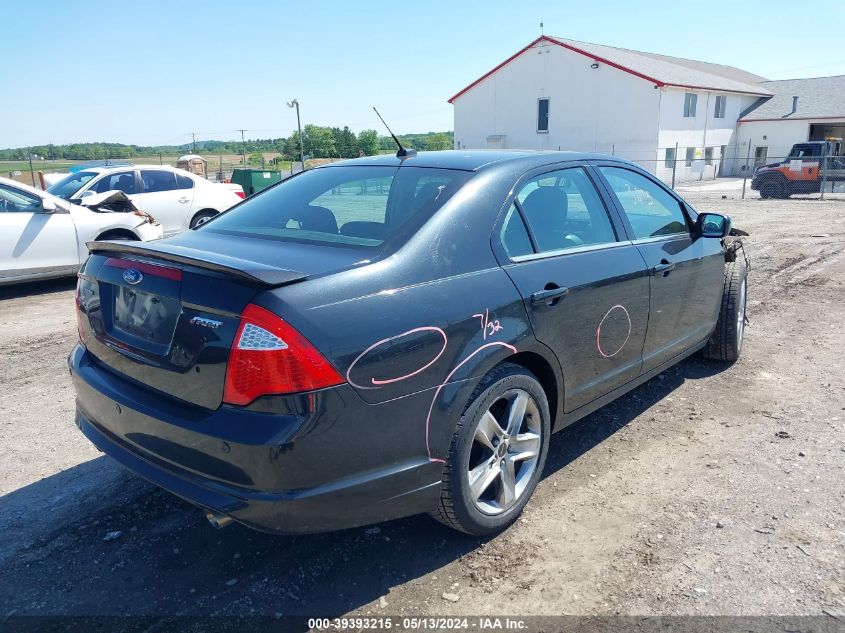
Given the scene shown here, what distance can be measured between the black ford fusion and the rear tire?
159cm

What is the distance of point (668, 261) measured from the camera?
410cm

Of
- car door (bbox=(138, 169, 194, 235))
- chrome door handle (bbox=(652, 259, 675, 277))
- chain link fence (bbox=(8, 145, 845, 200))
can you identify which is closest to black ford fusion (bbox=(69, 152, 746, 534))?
chrome door handle (bbox=(652, 259, 675, 277))

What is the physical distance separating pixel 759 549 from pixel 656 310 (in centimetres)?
152

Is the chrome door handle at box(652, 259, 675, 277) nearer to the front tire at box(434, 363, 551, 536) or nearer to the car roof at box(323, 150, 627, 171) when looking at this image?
the car roof at box(323, 150, 627, 171)

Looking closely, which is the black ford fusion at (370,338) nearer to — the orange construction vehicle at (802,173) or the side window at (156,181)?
the side window at (156,181)

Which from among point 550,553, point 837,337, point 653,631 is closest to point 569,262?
point 550,553

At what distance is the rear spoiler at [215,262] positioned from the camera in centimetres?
233

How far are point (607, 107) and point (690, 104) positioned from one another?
512 centimetres

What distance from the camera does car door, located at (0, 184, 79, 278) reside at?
25.8 ft

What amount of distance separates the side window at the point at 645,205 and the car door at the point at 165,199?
8.40 meters

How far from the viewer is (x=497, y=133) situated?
41.5 m

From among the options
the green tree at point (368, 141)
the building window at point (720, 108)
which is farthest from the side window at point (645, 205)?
the green tree at point (368, 141)

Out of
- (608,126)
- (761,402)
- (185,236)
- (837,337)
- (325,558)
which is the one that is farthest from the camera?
(608,126)

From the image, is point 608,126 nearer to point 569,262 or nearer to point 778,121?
point 778,121
